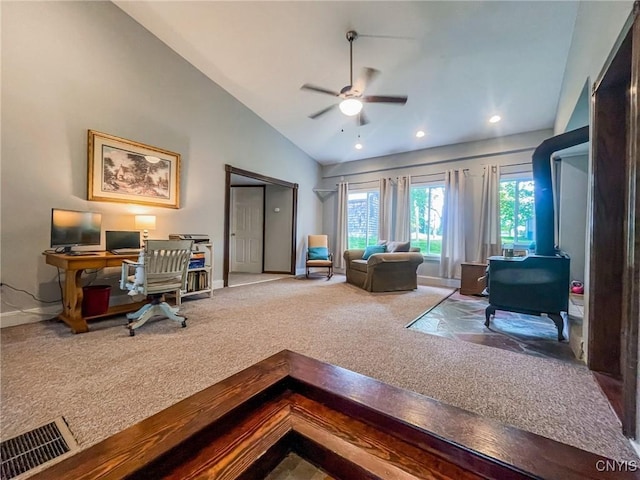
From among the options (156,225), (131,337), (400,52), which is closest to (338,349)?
(131,337)

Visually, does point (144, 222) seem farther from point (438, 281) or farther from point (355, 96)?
point (438, 281)

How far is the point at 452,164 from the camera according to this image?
526cm

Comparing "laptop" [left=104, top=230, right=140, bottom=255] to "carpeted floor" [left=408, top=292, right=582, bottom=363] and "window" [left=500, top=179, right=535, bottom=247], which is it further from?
"window" [left=500, top=179, right=535, bottom=247]

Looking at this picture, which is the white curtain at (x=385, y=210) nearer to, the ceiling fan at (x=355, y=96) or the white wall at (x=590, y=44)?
the ceiling fan at (x=355, y=96)

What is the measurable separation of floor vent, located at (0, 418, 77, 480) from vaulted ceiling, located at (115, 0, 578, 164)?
3803mm

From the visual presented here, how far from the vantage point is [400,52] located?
3168 mm

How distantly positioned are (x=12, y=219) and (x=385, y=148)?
5.68 metres

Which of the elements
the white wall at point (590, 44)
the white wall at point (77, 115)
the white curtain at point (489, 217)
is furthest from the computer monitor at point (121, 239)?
the white curtain at point (489, 217)

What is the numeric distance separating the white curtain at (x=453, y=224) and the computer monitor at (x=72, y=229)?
545 cm

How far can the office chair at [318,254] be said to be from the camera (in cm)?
567

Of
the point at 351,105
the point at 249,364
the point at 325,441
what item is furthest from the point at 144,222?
the point at 325,441

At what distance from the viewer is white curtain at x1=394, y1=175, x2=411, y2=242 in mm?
5652

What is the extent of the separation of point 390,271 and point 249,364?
3.11 metres

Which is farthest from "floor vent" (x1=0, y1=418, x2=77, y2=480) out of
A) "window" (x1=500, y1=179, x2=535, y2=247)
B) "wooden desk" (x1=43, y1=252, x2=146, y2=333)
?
"window" (x1=500, y1=179, x2=535, y2=247)
